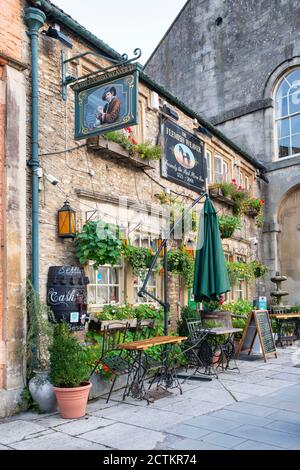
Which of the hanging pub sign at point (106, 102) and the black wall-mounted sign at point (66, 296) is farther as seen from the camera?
the black wall-mounted sign at point (66, 296)

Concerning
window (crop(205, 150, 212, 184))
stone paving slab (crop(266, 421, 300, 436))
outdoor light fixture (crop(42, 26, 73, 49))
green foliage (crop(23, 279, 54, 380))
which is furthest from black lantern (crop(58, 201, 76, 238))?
window (crop(205, 150, 212, 184))

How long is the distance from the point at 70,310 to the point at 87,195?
2.03 metres

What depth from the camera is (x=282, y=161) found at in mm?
15734

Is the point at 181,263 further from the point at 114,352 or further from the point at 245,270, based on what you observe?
the point at 245,270

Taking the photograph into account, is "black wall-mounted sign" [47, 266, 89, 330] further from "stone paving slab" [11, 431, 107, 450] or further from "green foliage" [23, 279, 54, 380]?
"stone paving slab" [11, 431, 107, 450]

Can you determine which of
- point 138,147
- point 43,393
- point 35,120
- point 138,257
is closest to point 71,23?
point 35,120

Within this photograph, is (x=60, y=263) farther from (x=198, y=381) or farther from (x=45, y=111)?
(x=198, y=381)

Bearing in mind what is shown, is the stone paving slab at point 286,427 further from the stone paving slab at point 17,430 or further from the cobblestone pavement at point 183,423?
the stone paving slab at point 17,430

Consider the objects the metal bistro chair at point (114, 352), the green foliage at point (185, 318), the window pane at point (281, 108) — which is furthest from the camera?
the window pane at point (281, 108)

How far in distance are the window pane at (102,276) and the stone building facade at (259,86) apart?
871 cm

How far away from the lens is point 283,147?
52.8 feet

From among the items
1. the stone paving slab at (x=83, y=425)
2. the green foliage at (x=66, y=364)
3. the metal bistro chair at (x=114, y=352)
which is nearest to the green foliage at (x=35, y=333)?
the green foliage at (x=66, y=364)

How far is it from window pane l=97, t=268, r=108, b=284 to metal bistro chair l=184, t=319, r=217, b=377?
1.75 meters

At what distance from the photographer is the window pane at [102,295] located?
8188 millimetres
